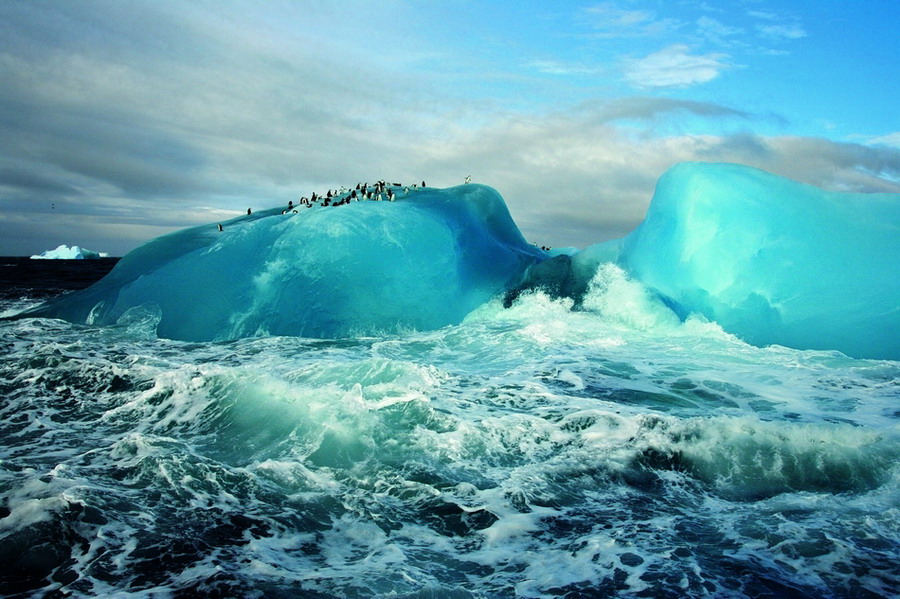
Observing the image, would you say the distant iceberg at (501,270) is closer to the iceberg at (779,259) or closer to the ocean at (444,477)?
the iceberg at (779,259)

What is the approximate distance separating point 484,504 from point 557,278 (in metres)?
10.7

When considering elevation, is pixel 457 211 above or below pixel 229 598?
above

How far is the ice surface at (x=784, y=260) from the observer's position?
10.8m

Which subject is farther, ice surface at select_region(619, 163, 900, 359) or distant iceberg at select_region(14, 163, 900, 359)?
distant iceberg at select_region(14, 163, 900, 359)

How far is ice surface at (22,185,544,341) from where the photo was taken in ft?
40.8

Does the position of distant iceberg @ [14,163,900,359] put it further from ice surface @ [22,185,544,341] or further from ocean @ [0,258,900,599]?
ocean @ [0,258,900,599]

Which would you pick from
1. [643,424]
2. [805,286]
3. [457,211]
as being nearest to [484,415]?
[643,424]

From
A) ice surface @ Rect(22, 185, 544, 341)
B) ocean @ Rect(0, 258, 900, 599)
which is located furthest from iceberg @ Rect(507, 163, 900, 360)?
ice surface @ Rect(22, 185, 544, 341)

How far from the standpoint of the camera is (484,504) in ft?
15.5

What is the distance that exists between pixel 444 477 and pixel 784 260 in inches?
370

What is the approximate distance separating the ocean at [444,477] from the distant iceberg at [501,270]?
6.75 ft

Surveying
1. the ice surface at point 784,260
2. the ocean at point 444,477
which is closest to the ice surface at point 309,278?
the ocean at point 444,477

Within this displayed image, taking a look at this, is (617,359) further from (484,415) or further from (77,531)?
(77,531)

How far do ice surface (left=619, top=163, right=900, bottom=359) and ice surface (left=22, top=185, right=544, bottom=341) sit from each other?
4.78 meters
